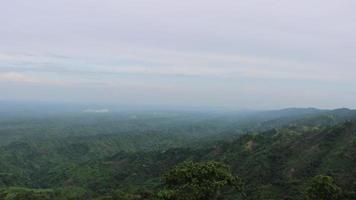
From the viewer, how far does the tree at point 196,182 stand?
4347 cm

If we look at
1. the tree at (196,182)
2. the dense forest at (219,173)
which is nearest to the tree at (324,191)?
the dense forest at (219,173)

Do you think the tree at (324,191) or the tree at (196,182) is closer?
the tree at (196,182)

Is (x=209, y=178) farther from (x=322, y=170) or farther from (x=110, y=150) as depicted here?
(x=110, y=150)

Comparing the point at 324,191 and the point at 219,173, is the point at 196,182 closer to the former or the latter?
the point at 219,173

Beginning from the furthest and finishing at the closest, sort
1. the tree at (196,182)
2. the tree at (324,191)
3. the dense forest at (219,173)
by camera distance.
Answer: the dense forest at (219,173) < the tree at (324,191) < the tree at (196,182)

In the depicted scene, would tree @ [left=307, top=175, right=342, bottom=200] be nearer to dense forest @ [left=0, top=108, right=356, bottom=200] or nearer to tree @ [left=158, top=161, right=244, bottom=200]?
dense forest @ [left=0, top=108, right=356, bottom=200]

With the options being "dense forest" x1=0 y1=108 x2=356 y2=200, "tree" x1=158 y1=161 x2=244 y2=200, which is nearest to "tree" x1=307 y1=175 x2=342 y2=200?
"dense forest" x1=0 y1=108 x2=356 y2=200

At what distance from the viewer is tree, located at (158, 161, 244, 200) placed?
1711 inches

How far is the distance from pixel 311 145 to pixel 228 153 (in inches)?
878

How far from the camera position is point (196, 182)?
4391cm

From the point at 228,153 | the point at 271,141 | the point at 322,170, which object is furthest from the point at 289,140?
the point at 322,170

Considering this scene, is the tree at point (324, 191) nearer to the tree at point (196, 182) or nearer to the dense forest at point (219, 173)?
the dense forest at point (219, 173)

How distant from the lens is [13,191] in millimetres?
96750

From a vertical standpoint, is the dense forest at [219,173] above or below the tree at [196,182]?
below
